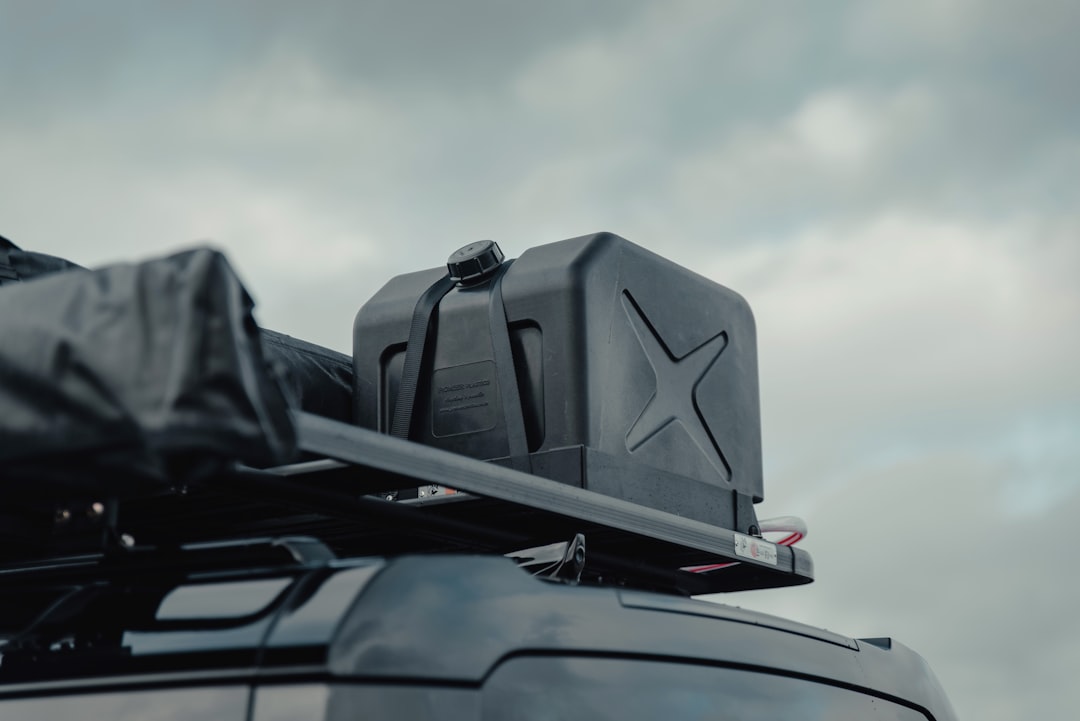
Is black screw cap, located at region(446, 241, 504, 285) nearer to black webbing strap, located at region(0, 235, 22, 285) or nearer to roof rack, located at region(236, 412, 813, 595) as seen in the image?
roof rack, located at region(236, 412, 813, 595)

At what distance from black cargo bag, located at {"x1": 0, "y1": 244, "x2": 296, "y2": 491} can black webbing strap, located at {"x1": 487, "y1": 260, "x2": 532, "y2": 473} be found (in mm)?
1289

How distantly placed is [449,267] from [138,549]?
4.46 feet

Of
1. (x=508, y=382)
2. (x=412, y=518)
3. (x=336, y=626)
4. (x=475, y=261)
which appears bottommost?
(x=336, y=626)

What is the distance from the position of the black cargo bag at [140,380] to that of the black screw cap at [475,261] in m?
1.52

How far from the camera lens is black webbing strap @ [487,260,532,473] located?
341 centimetres

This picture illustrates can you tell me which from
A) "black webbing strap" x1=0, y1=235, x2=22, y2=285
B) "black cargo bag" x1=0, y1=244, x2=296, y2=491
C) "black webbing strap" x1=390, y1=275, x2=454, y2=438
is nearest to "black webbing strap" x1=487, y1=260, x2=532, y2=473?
"black webbing strap" x1=390, y1=275, x2=454, y2=438

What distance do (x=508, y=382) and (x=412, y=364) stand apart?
11.8 inches

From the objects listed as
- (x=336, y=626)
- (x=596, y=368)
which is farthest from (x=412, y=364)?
(x=336, y=626)

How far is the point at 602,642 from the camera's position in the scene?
2.48 metres

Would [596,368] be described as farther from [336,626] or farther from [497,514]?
[336,626]

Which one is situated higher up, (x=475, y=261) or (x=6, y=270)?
(x=475, y=261)

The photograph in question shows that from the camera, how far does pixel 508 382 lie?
3.46m

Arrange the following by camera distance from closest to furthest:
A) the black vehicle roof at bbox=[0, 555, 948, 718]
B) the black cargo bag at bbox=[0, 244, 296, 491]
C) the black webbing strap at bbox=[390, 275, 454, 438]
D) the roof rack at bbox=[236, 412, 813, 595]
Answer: the black cargo bag at bbox=[0, 244, 296, 491], the black vehicle roof at bbox=[0, 555, 948, 718], the roof rack at bbox=[236, 412, 813, 595], the black webbing strap at bbox=[390, 275, 454, 438]

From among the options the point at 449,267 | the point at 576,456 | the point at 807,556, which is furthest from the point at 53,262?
the point at 807,556
